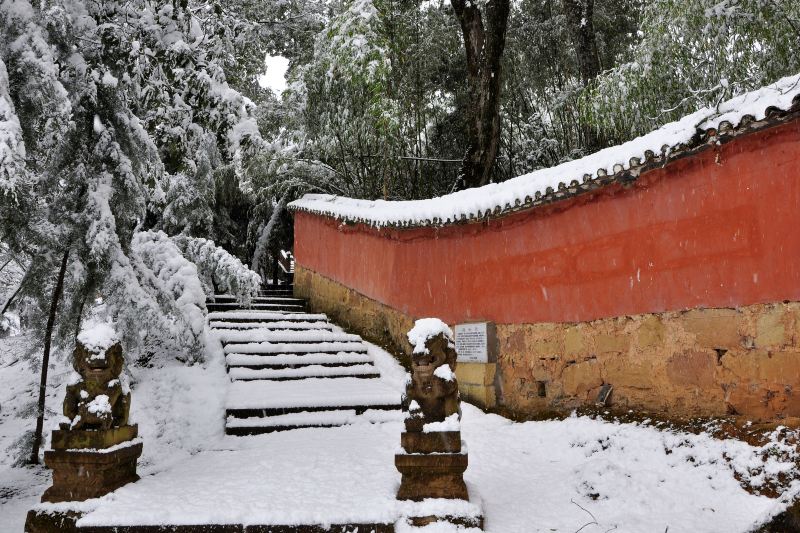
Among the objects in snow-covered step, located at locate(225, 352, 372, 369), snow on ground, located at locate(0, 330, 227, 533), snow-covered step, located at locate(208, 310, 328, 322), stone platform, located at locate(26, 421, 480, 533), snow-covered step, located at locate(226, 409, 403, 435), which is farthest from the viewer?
snow-covered step, located at locate(208, 310, 328, 322)

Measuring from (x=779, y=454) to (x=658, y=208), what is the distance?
178cm

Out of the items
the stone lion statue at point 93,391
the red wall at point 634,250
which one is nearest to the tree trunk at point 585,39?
the red wall at point 634,250

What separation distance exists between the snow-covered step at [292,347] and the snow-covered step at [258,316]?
1066 millimetres

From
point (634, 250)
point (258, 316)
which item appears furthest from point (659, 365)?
point (258, 316)

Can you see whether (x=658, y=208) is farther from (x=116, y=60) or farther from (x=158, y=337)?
(x=158, y=337)

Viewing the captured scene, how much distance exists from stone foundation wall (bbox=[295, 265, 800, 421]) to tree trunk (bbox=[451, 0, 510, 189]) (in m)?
3.48

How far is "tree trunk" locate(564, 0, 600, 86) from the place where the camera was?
9328mm

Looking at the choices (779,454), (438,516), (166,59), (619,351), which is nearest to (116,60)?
(166,59)

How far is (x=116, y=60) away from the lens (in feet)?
15.7

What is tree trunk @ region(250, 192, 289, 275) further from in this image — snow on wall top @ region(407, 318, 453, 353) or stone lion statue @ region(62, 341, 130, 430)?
snow on wall top @ region(407, 318, 453, 353)

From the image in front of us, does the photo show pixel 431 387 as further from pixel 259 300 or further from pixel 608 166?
pixel 259 300

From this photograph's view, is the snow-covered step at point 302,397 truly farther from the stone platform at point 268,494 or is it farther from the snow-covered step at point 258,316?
the snow-covered step at point 258,316

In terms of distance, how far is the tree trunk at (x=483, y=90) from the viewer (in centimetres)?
862

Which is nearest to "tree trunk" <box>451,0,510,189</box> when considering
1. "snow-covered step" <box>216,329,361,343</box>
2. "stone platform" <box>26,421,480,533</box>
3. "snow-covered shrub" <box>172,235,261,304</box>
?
"snow-covered step" <box>216,329,361,343</box>
